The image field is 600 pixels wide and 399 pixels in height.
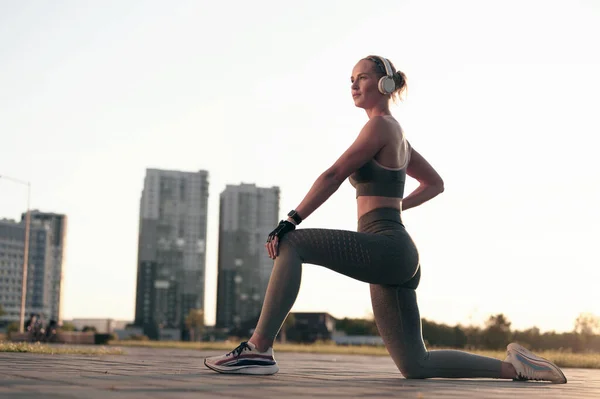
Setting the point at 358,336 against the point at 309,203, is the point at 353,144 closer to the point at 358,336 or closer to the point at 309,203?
the point at 309,203

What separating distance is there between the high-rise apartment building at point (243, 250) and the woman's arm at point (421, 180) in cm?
9490

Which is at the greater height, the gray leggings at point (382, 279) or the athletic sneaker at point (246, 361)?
the gray leggings at point (382, 279)

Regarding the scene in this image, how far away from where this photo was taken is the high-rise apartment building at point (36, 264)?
5910 inches

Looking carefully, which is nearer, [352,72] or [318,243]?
[318,243]

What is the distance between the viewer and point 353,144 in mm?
4844

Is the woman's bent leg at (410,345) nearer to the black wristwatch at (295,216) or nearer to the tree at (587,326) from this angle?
the black wristwatch at (295,216)

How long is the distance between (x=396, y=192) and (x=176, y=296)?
10638cm

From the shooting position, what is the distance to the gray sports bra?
193 inches

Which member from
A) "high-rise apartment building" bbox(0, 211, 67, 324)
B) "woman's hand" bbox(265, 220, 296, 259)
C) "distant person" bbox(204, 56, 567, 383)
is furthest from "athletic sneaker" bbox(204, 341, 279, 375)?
"high-rise apartment building" bbox(0, 211, 67, 324)

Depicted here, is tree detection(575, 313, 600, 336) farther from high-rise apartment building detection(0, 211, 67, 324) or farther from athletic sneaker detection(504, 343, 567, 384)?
high-rise apartment building detection(0, 211, 67, 324)

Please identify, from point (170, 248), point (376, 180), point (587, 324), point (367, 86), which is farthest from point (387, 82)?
point (170, 248)

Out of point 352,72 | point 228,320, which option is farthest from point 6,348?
point 228,320

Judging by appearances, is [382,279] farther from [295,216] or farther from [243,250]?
[243,250]

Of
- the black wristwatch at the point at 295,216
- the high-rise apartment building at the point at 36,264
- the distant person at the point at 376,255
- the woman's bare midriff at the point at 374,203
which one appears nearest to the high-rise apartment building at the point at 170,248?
the high-rise apartment building at the point at 36,264
